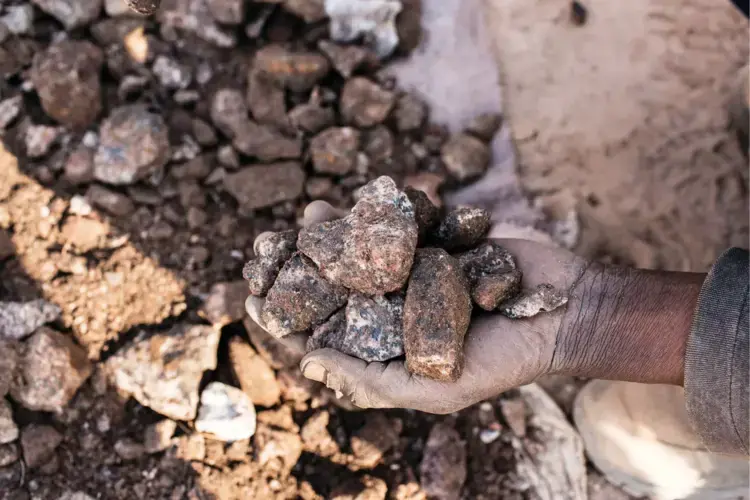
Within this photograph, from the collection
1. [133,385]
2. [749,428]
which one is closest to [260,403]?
[133,385]

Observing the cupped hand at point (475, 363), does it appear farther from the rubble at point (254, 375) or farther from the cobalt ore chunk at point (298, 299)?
the rubble at point (254, 375)

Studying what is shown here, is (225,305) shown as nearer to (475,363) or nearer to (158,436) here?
(158,436)

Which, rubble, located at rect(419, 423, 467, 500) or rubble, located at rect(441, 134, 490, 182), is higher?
rubble, located at rect(441, 134, 490, 182)

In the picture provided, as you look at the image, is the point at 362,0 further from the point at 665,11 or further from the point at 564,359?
the point at 564,359

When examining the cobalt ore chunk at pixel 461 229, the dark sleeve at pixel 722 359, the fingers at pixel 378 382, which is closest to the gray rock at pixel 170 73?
the cobalt ore chunk at pixel 461 229

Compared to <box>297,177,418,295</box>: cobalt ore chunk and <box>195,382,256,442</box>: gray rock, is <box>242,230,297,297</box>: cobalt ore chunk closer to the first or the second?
<box>297,177,418,295</box>: cobalt ore chunk

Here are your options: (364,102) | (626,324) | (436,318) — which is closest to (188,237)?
(364,102)

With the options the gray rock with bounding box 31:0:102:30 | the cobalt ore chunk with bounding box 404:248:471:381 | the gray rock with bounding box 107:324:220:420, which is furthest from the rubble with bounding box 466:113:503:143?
the gray rock with bounding box 31:0:102:30
